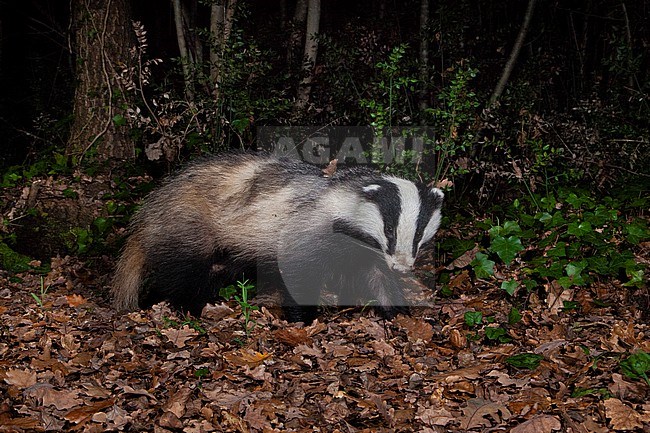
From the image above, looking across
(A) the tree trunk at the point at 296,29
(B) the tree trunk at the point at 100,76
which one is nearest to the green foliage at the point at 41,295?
(B) the tree trunk at the point at 100,76

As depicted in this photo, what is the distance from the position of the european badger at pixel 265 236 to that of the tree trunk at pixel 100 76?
5.58 ft

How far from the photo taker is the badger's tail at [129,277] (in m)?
4.70

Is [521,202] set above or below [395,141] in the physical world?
below

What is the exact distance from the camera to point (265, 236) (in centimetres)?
464

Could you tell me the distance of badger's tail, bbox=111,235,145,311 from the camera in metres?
4.70

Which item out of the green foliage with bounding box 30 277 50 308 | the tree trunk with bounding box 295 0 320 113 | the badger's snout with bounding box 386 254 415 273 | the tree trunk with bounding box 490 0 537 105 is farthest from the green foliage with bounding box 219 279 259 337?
the tree trunk with bounding box 490 0 537 105

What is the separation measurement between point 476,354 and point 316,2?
4518mm

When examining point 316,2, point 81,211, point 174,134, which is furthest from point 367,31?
point 81,211

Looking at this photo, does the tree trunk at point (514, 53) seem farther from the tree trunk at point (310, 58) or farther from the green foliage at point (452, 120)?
the tree trunk at point (310, 58)

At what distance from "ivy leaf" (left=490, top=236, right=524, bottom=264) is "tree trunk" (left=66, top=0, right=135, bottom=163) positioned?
3738 mm

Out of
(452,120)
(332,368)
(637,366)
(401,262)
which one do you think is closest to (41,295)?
(332,368)

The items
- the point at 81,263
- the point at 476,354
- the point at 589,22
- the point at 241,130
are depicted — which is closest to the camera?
the point at 476,354

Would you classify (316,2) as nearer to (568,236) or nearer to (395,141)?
(395,141)

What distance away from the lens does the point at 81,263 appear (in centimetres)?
555
